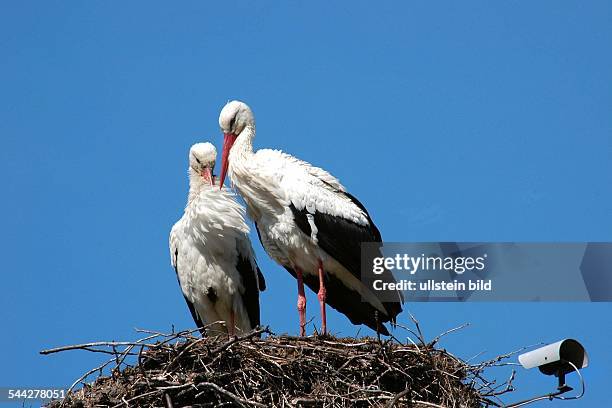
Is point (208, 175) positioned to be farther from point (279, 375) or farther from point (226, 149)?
point (279, 375)

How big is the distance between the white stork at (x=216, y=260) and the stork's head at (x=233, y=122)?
1.10 ft

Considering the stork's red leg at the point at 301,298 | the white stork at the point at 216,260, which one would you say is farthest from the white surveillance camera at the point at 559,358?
the white stork at the point at 216,260

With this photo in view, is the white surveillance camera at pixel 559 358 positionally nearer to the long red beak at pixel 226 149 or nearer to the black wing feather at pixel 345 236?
the black wing feather at pixel 345 236

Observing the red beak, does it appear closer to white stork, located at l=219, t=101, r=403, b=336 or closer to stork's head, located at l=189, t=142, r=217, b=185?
stork's head, located at l=189, t=142, r=217, b=185

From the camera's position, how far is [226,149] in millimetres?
9703

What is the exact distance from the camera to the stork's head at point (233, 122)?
31.9 feet

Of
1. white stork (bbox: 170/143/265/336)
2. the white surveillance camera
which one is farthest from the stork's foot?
the white surveillance camera

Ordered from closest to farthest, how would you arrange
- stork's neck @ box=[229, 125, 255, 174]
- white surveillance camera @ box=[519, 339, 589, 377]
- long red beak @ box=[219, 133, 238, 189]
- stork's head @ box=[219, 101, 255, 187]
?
white surveillance camera @ box=[519, 339, 589, 377]
stork's neck @ box=[229, 125, 255, 174]
long red beak @ box=[219, 133, 238, 189]
stork's head @ box=[219, 101, 255, 187]

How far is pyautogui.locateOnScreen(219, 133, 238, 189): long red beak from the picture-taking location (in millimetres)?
9609

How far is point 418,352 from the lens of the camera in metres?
7.95

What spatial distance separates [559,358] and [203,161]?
3.50 meters

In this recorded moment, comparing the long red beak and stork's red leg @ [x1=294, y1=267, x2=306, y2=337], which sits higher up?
the long red beak

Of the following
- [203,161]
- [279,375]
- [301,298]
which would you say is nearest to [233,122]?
[203,161]

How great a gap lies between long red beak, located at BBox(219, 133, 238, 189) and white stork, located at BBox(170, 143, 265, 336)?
0.50 feet
